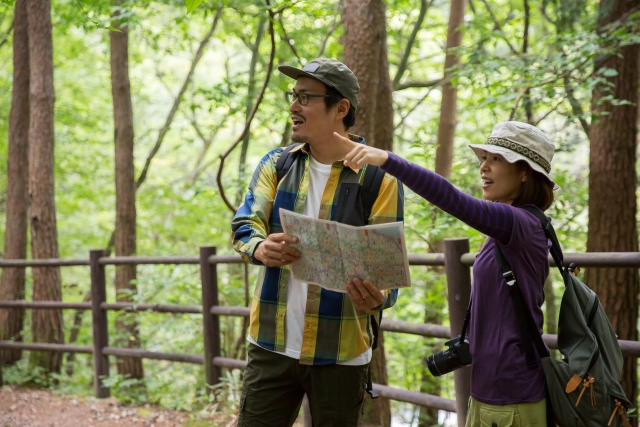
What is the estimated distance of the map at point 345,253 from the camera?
1884 mm

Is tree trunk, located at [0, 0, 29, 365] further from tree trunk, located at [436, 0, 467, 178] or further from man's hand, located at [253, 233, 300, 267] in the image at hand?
man's hand, located at [253, 233, 300, 267]

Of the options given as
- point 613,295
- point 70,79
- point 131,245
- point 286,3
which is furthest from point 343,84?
point 70,79

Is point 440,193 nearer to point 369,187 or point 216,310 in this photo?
point 369,187

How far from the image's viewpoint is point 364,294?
199 centimetres

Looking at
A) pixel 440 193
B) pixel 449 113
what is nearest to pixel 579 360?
pixel 440 193

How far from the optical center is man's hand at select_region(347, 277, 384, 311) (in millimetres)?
1978

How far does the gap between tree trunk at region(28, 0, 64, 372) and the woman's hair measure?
6250mm

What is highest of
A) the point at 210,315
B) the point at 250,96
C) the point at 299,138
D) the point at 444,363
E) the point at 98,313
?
→ the point at 250,96

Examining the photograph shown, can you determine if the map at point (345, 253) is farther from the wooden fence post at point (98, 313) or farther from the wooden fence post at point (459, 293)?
the wooden fence post at point (98, 313)

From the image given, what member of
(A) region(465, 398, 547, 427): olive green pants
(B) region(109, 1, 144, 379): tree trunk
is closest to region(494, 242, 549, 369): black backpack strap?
(A) region(465, 398, 547, 427): olive green pants

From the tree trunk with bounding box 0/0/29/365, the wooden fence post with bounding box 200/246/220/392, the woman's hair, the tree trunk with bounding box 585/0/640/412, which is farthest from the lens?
the tree trunk with bounding box 0/0/29/365

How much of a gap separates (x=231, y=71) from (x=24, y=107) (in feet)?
28.1

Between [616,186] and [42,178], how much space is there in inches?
235

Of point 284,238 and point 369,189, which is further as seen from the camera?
point 369,189
